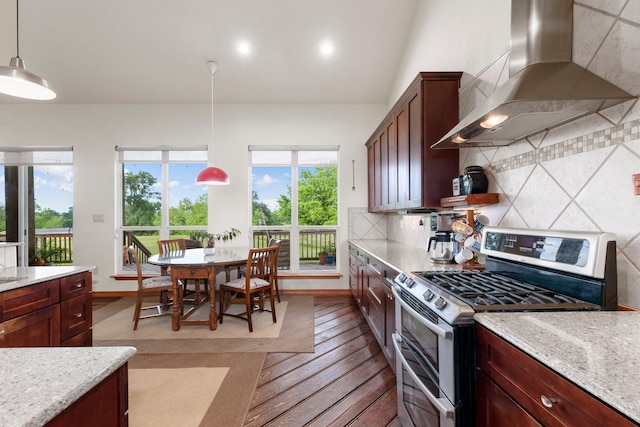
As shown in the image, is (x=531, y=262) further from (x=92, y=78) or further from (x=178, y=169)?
(x=92, y=78)

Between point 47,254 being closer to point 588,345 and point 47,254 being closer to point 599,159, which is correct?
point 588,345

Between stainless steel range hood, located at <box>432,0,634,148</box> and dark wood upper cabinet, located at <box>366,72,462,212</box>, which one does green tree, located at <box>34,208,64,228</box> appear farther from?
stainless steel range hood, located at <box>432,0,634,148</box>

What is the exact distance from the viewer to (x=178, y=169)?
453 centimetres

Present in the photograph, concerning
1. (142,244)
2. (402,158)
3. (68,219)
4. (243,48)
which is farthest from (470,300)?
(68,219)

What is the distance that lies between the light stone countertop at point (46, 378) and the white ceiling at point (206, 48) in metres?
3.49

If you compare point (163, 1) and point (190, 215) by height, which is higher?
point (163, 1)

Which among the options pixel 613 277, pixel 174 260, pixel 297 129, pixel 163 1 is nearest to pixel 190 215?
pixel 174 260

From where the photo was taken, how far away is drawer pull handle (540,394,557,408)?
691 millimetres

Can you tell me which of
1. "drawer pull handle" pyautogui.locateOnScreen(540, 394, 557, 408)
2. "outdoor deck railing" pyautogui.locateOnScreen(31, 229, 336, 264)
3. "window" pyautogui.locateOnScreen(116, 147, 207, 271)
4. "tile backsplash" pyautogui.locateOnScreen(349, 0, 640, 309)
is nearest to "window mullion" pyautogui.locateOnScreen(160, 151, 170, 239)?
"window" pyautogui.locateOnScreen(116, 147, 207, 271)

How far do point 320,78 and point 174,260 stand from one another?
304 cm

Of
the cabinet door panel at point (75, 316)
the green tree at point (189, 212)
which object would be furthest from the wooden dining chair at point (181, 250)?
the cabinet door panel at point (75, 316)

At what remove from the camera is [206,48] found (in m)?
3.52

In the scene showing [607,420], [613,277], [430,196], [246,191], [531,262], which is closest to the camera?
[607,420]

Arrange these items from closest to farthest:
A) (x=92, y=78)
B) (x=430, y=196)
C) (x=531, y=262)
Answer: (x=531, y=262) < (x=430, y=196) < (x=92, y=78)
